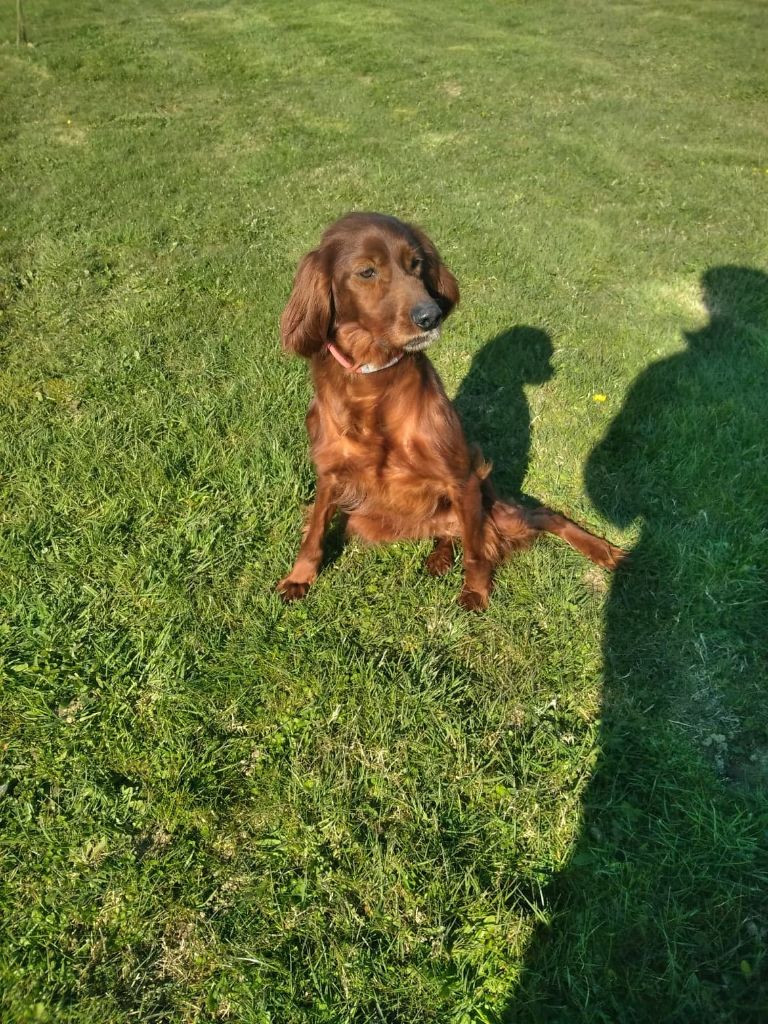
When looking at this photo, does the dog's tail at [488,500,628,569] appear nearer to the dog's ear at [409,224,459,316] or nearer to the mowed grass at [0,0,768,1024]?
the mowed grass at [0,0,768,1024]

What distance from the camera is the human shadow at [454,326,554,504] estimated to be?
362cm

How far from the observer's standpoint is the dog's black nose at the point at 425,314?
234cm

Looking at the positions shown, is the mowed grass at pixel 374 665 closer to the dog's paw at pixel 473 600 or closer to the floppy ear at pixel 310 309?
the dog's paw at pixel 473 600

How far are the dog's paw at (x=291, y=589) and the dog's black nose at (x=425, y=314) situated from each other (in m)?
1.15

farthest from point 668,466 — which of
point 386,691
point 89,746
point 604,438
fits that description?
point 89,746

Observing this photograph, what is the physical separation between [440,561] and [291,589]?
2.12 ft

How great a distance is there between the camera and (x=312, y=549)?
2883 millimetres

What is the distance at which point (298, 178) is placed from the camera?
7.50m

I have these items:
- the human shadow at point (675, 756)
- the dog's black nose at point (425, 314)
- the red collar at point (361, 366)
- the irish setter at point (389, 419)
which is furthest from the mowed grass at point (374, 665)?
the dog's black nose at point (425, 314)

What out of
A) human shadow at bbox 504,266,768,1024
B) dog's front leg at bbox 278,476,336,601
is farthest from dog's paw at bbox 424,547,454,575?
human shadow at bbox 504,266,768,1024

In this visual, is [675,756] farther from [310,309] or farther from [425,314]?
[310,309]

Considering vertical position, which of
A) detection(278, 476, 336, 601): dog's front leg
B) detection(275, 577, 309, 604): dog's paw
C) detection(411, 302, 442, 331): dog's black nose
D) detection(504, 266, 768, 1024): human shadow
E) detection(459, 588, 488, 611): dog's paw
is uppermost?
detection(411, 302, 442, 331): dog's black nose

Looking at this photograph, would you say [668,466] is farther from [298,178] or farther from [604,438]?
[298,178]

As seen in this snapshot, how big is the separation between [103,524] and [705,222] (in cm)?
616
